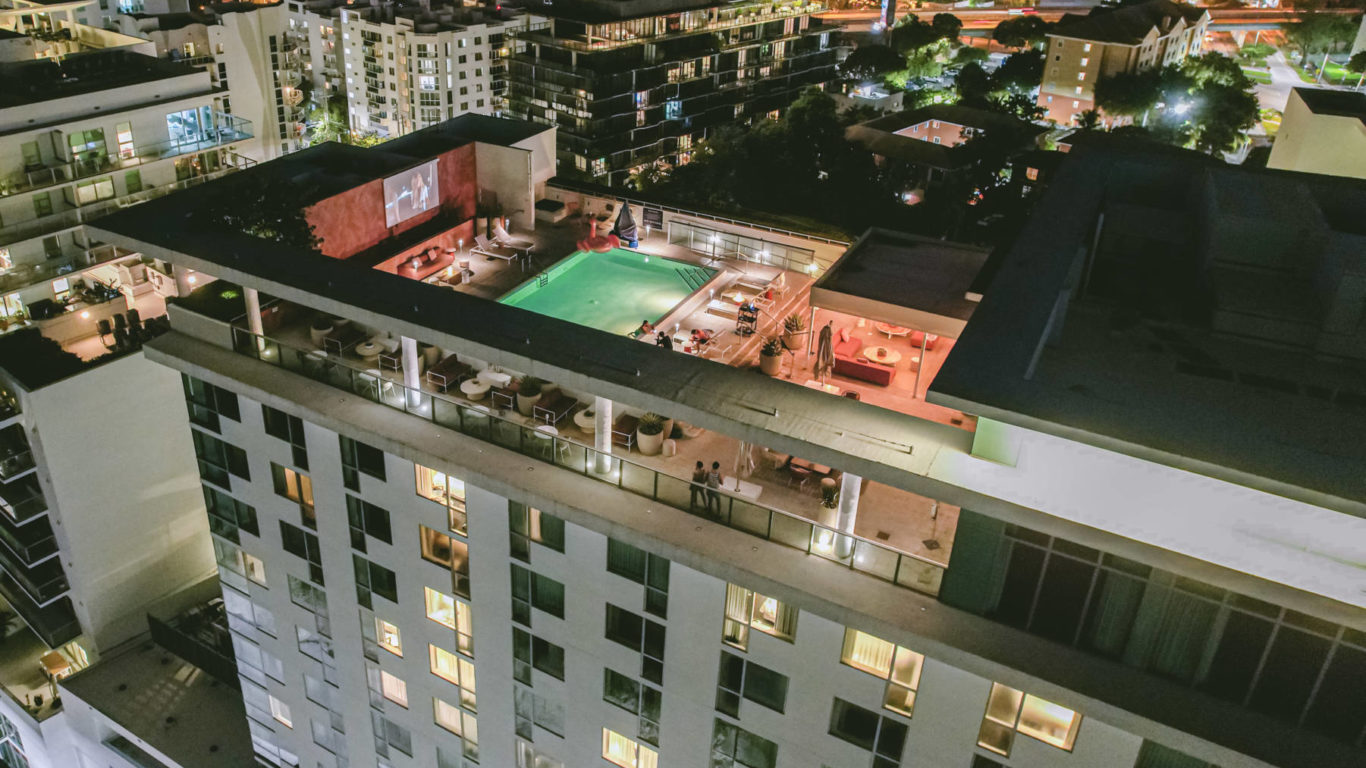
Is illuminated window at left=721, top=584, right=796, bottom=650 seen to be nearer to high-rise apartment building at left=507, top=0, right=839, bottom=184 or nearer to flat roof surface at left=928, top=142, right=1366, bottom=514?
flat roof surface at left=928, top=142, right=1366, bottom=514

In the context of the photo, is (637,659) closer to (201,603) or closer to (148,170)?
(201,603)

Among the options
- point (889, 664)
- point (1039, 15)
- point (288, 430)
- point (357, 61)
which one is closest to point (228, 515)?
point (288, 430)

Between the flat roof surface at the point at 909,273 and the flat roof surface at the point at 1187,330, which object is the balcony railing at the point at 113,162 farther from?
the flat roof surface at the point at 1187,330

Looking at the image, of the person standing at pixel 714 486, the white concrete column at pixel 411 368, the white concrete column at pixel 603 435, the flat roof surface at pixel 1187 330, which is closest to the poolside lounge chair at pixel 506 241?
the white concrete column at pixel 411 368

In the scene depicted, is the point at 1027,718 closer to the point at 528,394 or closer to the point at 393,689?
the point at 528,394

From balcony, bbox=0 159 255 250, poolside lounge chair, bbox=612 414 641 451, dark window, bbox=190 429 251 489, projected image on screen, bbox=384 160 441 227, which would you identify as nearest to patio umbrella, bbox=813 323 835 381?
poolside lounge chair, bbox=612 414 641 451

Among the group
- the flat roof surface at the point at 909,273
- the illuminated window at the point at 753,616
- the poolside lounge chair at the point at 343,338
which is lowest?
the illuminated window at the point at 753,616
